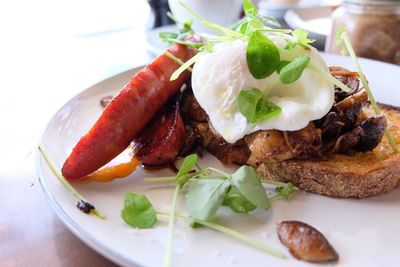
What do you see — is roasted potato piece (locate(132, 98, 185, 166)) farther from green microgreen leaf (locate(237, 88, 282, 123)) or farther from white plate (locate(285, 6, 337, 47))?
white plate (locate(285, 6, 337, 47))

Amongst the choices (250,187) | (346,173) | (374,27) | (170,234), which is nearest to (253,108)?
(250,187)

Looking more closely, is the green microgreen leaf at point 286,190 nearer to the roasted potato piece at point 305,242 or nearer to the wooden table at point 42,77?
the roasted potato piece at point 305,242

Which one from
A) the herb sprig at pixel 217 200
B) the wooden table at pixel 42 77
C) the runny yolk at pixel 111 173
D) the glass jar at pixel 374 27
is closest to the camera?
the herb sprig at pixel 217 200

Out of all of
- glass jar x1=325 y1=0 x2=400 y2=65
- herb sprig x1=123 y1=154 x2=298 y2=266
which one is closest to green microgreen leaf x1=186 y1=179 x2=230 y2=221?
herb sprig x1=123 y1=154 x2=298 y2=266

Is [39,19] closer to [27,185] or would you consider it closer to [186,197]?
[27,185]

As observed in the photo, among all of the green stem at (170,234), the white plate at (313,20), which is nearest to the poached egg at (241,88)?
the green stem at (170,234)

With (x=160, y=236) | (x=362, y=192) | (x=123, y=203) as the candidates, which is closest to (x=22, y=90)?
(x=123, y=203)
